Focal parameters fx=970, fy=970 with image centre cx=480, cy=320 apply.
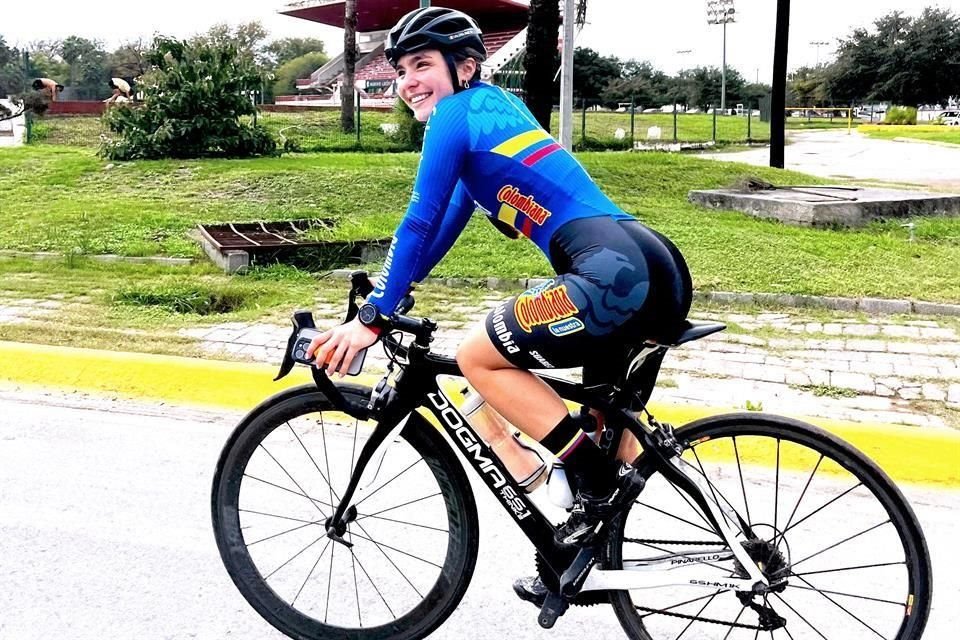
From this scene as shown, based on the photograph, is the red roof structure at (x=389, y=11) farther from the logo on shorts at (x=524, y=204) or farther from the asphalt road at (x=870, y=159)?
the logo on shorts at (x=524, y=204)

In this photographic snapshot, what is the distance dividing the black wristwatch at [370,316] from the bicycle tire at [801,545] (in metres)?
0.91

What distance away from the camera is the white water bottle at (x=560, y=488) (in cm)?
278

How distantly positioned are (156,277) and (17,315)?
157cm

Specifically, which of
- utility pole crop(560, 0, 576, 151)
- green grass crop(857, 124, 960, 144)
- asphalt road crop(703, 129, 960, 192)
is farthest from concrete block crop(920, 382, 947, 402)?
green grass crop(857, 124, 960, 144)

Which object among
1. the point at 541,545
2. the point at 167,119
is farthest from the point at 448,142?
the point at 167,119

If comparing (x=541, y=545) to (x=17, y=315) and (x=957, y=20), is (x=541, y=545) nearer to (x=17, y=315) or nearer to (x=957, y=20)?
(x=17, y=315)

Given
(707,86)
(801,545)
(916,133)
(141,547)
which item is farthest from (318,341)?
(707,86)

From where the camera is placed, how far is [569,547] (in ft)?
9.21

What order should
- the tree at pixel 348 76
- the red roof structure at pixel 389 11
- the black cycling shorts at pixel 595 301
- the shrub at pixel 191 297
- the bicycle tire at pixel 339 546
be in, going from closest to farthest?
the black cycling shorts at pixel 595 301, the bicycle tire at pixel 339 546, the shrub at pixel 191 297, the tree at pixel 348 76, the red roof structure at pixel 389 11

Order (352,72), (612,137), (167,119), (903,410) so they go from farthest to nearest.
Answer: (612,137) → (352,72) → (167,119) → (903,410)

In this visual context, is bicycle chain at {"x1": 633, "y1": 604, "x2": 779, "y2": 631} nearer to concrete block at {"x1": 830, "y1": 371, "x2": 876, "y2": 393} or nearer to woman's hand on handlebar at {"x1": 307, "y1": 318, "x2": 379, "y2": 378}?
woman's hand on handlebar at {"x1": 307, "y1": 318, "x2": 379, "y2": 378}

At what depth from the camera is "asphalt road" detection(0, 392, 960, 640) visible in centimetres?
320

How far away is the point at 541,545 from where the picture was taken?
2.83 metres

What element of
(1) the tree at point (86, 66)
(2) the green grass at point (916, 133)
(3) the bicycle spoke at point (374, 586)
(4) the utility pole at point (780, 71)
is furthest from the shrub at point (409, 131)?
(1) the tree at point (86, 66)
